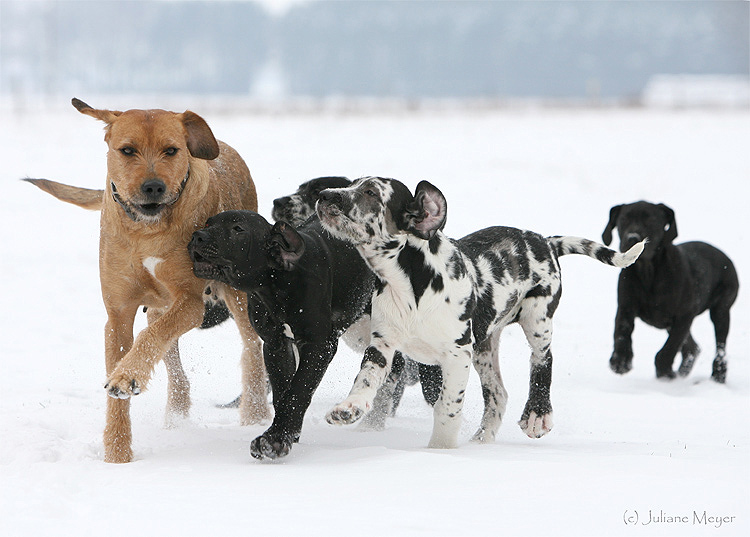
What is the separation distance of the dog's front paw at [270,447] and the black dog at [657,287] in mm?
4103

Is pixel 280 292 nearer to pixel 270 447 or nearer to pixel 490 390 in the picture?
pixel 270 447

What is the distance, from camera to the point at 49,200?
16.2 m

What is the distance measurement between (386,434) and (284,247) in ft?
5.42

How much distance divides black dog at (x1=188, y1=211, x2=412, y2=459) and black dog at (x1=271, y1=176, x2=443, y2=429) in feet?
2.80

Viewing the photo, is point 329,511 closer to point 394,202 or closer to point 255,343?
point 394,202

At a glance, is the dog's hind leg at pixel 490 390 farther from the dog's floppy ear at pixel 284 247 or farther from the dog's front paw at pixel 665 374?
the dog's front paw at pixel 665 374

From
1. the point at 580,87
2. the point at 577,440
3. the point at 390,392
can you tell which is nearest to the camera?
the point at 577,440

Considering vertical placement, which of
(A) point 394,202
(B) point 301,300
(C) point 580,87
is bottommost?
(B) point 301,300

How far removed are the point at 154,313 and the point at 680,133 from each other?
20.2 metres

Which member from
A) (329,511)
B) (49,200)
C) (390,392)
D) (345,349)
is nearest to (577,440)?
(390,392)

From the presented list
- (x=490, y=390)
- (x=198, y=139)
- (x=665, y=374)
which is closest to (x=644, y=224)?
(x=665, y=374)

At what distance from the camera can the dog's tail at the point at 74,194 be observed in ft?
20.1

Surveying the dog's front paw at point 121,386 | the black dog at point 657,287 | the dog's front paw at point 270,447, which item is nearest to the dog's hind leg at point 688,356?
the black dog at point 657,287

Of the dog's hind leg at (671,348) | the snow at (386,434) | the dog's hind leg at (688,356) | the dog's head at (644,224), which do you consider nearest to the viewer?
the snow at (386,434)
